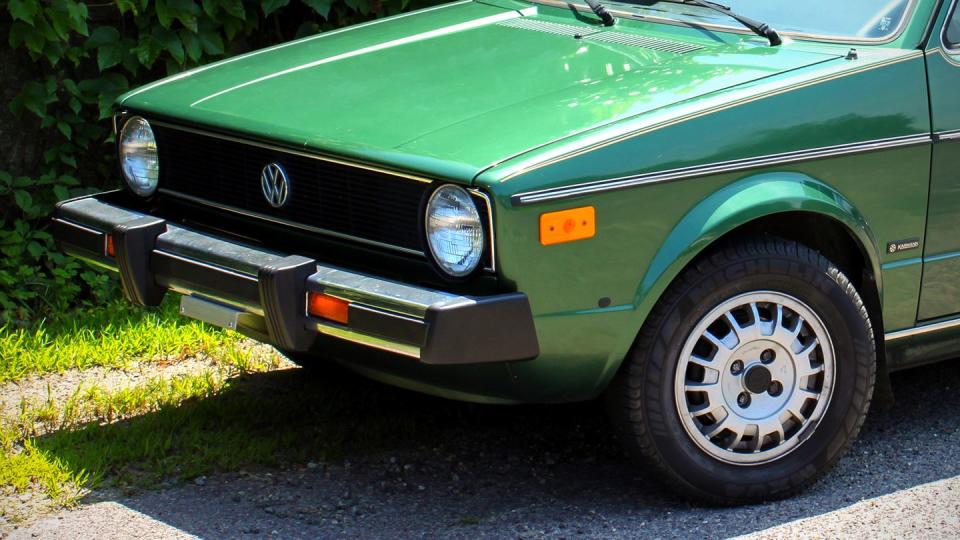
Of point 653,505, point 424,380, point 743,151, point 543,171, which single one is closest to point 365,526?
point 424,380

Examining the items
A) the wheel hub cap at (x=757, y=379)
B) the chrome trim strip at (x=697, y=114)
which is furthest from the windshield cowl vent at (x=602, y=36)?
the wheel hub cap at (x=757, y=379)

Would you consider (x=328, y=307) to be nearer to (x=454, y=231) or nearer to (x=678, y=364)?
(x=454, y=231)

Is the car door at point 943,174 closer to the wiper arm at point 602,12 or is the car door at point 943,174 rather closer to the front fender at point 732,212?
the front fender at point 732,212

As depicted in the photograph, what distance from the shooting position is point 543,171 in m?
3.31

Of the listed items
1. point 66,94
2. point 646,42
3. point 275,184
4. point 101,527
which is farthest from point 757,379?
point 66,94

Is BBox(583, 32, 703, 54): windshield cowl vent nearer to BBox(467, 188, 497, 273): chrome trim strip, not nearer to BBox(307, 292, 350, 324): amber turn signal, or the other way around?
BBox(467, 188, 497, 273): chrome trim strip

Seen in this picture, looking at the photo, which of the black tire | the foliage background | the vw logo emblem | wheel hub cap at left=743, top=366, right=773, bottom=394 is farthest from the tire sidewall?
the foliage background

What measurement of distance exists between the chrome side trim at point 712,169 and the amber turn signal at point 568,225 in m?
0.04

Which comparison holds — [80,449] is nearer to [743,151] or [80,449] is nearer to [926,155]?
[743,151]

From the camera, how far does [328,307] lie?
3.44 metres

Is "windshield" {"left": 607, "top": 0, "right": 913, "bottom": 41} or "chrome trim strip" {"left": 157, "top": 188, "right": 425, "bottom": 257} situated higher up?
"windshield" {"left": 607, "top": 0, "right": 913, "bottom": 41}

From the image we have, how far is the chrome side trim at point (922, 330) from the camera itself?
399cm

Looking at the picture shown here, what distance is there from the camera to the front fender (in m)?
3.49

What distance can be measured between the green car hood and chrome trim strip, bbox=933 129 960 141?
404 millimetres
